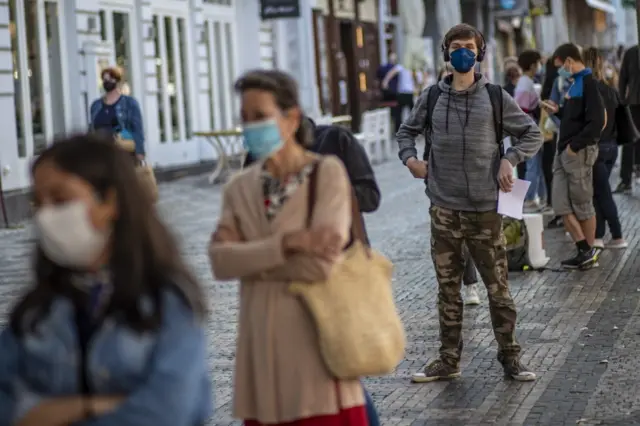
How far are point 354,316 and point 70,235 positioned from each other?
144cm

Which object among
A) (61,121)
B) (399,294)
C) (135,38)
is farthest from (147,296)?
(135,38)

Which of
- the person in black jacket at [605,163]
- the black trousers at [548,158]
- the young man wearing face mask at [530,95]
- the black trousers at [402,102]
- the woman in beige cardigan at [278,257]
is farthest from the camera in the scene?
the black trousers at [402,102]

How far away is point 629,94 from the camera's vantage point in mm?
19594

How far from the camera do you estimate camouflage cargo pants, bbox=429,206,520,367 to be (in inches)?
306

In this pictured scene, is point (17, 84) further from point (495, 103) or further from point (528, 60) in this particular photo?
point (495, 103)

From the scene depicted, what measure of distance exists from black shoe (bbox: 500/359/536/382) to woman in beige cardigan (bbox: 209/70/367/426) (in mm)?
3681

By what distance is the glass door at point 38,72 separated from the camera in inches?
833

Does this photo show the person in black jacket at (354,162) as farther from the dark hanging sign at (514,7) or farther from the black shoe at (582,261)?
the dark hanging sign at (514,7)

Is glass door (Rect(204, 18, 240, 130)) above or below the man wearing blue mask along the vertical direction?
above

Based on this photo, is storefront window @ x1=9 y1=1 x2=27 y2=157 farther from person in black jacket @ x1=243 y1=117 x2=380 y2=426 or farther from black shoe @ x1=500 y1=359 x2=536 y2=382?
person in black jacket @ x1=243 y1=117 x2=380 y2=426

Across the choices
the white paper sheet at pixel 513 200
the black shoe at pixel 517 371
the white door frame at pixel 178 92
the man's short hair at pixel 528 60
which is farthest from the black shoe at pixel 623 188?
the black shoe at pixel 517 371

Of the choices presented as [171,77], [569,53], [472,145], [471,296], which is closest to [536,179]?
[569,53]

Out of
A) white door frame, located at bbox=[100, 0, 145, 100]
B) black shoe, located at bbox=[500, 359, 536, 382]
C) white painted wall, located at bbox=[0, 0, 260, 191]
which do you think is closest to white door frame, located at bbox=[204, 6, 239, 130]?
white painted wall, located at bbox=[0, 0, 260, 191]

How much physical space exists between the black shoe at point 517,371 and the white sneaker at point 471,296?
112 inches
